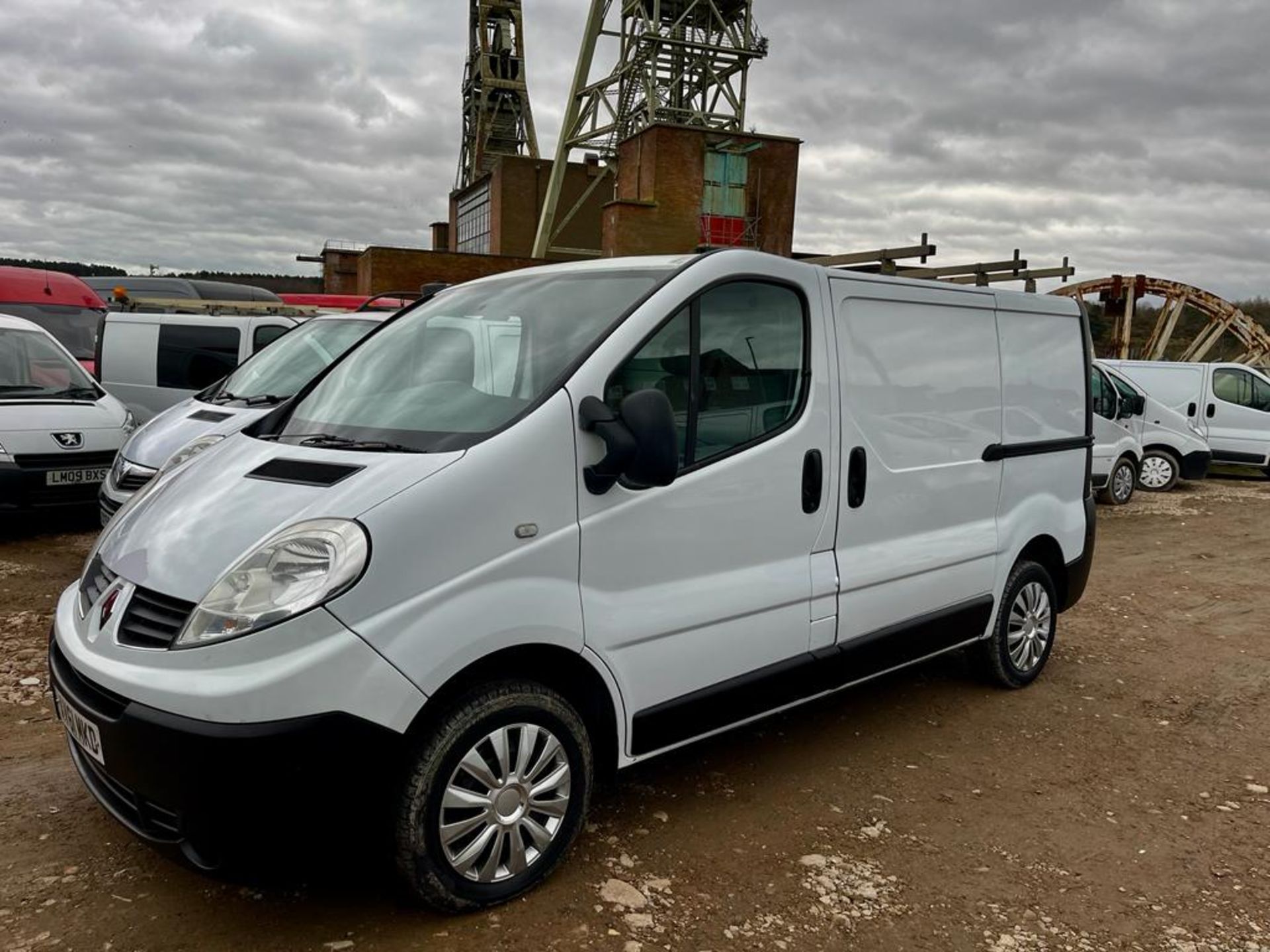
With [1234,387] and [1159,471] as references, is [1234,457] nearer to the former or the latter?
[1234,387]

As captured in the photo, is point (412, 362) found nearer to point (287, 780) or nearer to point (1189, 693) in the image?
point (287, 780)

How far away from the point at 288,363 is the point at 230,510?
476 centimetres

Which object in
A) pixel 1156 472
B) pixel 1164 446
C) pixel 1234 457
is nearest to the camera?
pixel 1164 446

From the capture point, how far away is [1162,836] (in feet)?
11.6

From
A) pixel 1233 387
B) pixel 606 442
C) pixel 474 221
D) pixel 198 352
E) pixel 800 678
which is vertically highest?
pixel 474 221

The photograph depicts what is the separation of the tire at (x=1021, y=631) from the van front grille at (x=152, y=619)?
3786 mm

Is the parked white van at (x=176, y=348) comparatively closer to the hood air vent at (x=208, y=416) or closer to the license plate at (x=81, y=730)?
the hood air vent at (x=208, y=416)

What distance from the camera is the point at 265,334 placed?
354 inches

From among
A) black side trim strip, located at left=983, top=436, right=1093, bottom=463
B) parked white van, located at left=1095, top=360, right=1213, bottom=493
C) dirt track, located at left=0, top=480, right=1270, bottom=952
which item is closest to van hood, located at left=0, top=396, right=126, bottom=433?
dirt track, located at left=0, top=480, right=1270, bottom=952

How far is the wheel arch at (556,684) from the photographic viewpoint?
8.56 ft

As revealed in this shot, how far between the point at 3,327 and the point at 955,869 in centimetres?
825

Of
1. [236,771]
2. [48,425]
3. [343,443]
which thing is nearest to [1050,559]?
[343,443]

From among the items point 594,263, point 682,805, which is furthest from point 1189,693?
point 594,263

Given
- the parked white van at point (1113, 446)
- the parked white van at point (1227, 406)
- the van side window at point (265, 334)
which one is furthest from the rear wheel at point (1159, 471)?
the van side window at point (265, 334)
